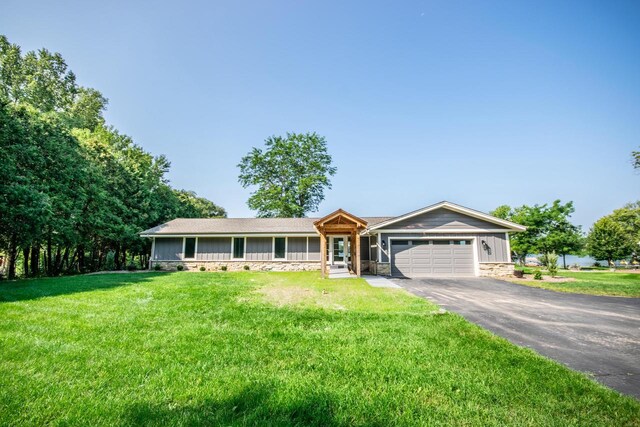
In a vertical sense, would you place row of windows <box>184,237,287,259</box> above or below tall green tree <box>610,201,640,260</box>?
below

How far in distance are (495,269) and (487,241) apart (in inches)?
63.5

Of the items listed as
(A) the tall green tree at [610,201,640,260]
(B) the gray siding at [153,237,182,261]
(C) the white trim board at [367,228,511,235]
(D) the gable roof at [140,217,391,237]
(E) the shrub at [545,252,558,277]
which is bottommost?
(E) the shrub at [545,252,558,277]

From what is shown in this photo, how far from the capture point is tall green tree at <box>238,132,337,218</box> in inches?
1297

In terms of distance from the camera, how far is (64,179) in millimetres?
16531

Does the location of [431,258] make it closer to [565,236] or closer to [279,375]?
[279,375]

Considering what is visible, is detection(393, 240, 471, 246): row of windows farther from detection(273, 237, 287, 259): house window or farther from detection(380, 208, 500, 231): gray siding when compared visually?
detection(273, 237, 287, 259): house window

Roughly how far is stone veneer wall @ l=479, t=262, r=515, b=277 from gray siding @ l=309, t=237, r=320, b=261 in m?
10.2

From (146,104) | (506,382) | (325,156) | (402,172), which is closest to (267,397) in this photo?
(506,382)

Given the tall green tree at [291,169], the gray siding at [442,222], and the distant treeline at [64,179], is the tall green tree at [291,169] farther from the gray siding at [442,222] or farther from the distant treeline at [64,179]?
the gray siding at [442,222]

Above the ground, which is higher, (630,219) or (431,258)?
(630,219)

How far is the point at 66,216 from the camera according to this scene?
16781 millimetres

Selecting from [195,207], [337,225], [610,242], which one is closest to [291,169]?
[195,207]

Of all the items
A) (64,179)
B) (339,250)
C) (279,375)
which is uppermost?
(64,179)

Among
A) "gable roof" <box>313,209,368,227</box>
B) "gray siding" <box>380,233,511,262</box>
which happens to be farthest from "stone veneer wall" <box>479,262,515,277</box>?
"gable roof" <box>313,209,368,227</box>
